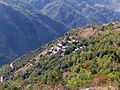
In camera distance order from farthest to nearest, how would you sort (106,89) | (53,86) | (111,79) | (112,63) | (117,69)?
(112,63)
(117,69)
(111,79)
(53,86)
(106,89)

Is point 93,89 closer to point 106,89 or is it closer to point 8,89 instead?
point 106,89

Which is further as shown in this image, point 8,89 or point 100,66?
point 100,66

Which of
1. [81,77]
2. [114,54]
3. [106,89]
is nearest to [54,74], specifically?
[106,89]

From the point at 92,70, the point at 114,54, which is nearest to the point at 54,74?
the point at 92,70

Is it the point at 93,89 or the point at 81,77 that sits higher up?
the point at 81,77

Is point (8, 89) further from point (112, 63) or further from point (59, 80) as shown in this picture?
point (59, 80)

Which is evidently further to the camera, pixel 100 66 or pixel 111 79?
pixel 100 66

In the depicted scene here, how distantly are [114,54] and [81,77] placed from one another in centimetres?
3142

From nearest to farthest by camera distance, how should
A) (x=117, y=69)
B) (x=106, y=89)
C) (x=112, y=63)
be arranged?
(x=106, y=89) < (x=117, y=69) < (x=112, y=63)

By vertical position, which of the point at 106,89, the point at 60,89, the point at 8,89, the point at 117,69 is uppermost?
the point at 8,89

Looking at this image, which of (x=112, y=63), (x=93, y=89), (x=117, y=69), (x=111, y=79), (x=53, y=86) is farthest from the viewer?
(x=112, y=63)

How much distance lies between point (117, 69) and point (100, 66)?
2130 centimetres

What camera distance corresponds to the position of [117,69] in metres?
168

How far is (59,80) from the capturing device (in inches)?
4786
